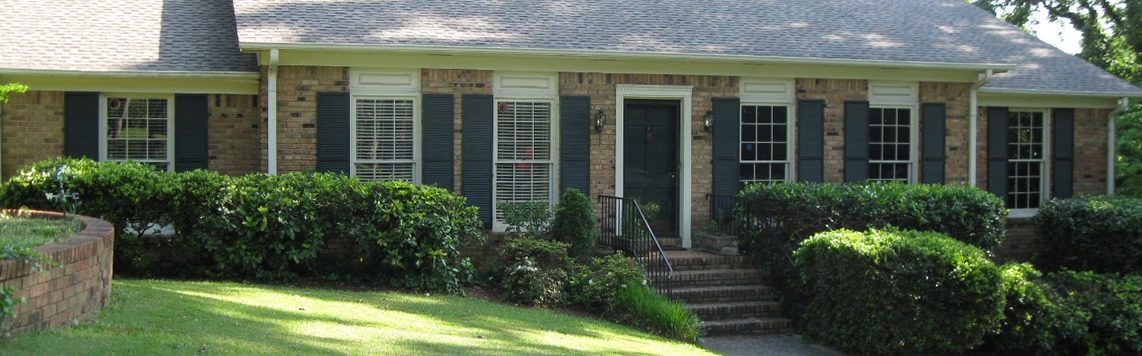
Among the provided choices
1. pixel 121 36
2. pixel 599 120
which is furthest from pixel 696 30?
pixel 121 36

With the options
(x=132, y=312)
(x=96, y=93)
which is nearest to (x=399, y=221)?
(x=132, y=312)

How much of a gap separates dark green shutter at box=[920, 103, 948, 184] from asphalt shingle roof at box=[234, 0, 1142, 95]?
753mm

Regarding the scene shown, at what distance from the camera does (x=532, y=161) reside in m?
12.6

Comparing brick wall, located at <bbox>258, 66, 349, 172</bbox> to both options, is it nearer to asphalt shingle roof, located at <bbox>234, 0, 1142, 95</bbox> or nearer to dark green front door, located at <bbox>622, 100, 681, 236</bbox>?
asphalt shingle roof, located at <bbox>234, 0, 1142, 95</bbox>

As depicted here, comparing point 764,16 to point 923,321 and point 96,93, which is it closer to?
point 923,321

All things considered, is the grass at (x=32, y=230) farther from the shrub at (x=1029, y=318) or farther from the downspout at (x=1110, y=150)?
the downspout at (x=1110, y=150)

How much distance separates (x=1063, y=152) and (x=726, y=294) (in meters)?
7.50

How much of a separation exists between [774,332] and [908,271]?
197cm

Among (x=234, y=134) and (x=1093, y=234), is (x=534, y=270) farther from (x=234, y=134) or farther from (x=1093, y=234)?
(x=1093, y=234)

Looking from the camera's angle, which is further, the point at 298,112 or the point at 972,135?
the point at 972,135

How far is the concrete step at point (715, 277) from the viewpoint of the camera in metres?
11.5

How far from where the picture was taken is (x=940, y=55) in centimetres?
1415

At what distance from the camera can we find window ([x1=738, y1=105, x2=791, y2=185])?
44.3 ft

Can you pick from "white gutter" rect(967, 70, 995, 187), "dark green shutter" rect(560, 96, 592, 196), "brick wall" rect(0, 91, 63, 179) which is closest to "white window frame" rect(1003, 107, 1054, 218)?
"white gutter" rect(967, 70, 995, 187)
